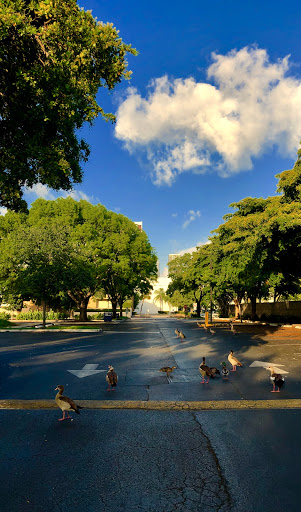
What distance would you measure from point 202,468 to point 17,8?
1005cm

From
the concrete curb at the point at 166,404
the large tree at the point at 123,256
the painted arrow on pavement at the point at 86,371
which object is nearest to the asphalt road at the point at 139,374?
the painted arrow on pavement at the point at 86,371

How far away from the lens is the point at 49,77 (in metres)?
8.72

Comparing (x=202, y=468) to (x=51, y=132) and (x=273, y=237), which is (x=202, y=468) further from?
(x=273, y=237)

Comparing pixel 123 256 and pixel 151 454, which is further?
pixel 123 256

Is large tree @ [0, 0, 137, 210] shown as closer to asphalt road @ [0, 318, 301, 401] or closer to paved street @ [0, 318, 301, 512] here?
asphalt road @ [0, 318, 301, 401]

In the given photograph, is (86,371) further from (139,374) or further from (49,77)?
(49,77)

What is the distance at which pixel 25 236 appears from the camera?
2986 cm

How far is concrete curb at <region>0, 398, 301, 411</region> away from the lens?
6484 mm

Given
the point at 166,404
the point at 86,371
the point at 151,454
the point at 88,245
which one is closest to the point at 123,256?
the point at 88,245

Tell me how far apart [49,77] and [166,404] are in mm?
8730

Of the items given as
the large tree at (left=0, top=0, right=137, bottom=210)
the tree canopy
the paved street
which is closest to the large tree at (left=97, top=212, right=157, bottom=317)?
the tree canopy

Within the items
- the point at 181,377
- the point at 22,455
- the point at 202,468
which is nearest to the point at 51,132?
the point at 181,377

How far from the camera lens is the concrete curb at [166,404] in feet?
21.3

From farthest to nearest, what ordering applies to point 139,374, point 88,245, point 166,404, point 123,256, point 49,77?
1. point 123,256
2. point 88,245
3. point 139,374
4. point 49,77
5. point 166,404
